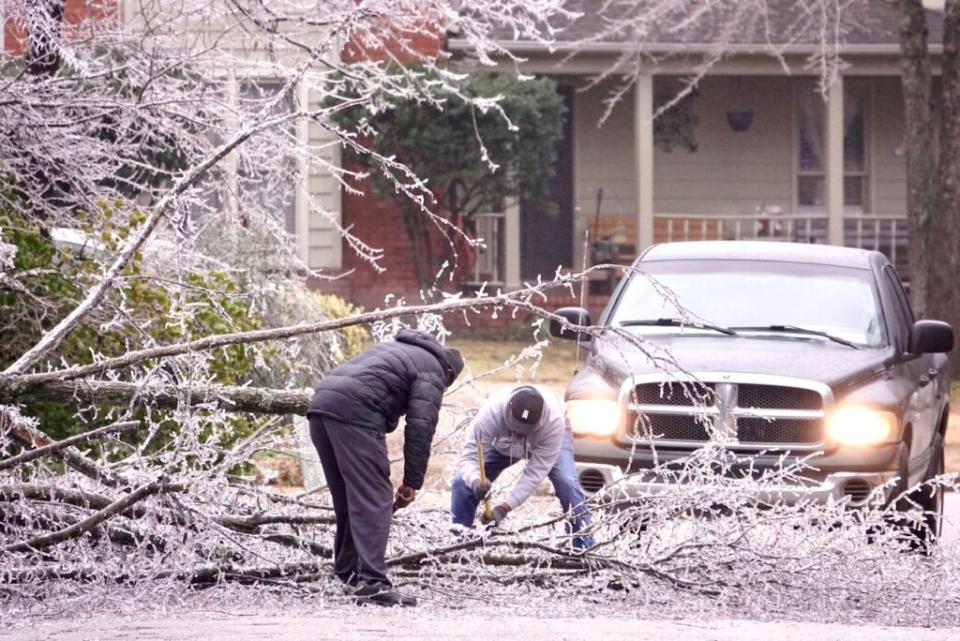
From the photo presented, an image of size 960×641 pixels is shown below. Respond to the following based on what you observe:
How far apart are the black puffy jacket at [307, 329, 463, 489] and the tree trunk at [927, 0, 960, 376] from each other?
13.1 m

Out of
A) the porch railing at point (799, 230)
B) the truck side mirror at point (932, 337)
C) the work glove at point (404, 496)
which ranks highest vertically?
the porch railing at point (799, 230)

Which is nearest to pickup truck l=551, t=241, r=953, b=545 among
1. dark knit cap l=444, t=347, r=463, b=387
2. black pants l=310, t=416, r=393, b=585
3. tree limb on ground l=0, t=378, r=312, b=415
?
dark knit cap l=444, t=347, r=463, b=387

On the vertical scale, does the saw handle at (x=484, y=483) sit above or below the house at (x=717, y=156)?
below

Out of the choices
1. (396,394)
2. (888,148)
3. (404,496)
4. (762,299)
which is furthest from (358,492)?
(888,148)

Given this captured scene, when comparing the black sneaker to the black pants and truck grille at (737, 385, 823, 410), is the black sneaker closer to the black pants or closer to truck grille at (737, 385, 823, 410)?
the black pants

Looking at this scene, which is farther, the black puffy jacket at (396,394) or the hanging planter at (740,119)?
the hanging planter at (740,119)

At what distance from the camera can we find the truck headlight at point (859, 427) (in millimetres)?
8727

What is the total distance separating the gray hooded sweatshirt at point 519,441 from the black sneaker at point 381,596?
1.16 m

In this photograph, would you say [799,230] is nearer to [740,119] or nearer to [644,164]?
[740,119]

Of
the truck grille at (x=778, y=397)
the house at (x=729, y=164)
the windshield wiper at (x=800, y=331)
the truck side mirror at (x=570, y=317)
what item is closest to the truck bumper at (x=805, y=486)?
the truck grille at (x=778, y=397)

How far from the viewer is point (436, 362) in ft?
23.9

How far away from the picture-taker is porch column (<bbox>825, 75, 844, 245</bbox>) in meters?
22.8

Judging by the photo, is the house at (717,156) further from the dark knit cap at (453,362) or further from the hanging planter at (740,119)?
the dark knit cap at (453,362)

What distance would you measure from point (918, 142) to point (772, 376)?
11.0 m
